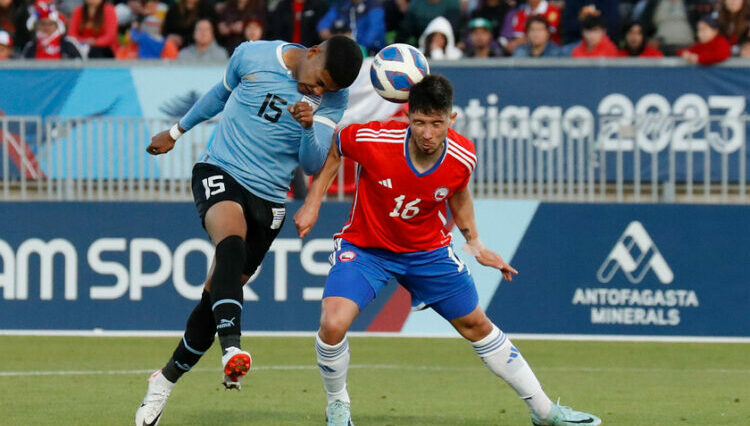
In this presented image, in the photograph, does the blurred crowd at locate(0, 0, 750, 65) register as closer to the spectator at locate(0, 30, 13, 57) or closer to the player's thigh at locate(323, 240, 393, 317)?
the spectator at locate(0, 30, 13, 57)

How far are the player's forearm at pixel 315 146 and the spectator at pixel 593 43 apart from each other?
903 cm

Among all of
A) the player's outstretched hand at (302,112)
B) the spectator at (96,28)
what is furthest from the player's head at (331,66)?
the spectator at (96,28)

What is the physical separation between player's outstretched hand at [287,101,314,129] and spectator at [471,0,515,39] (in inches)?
437

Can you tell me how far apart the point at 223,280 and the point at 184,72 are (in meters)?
8.88

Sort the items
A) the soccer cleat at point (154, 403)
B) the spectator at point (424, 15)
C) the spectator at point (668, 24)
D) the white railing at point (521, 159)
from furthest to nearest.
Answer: the spectator at point (424, 15) → the spectator at point (668, 24) → the white railing at point (521, 159) → the soccer cleat at point (154, 403)

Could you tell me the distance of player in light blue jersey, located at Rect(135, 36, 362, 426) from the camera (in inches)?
332

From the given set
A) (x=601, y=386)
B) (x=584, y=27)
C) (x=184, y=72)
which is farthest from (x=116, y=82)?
(x=601, y=386)

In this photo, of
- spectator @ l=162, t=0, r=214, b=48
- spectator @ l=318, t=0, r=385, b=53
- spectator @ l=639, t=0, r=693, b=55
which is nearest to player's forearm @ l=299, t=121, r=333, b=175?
spectator @ l=318, t=0, r=385, b=53

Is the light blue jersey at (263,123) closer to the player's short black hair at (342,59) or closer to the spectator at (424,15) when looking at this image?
the player's short black hair at (342,59)

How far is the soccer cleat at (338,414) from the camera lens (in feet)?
26.4

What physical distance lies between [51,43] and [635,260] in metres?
8.20

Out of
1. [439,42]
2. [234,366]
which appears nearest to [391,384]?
[234,366]

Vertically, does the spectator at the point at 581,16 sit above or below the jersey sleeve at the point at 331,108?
below

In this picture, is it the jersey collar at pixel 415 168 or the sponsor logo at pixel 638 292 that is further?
the sponsor logo at pixel 638 292
